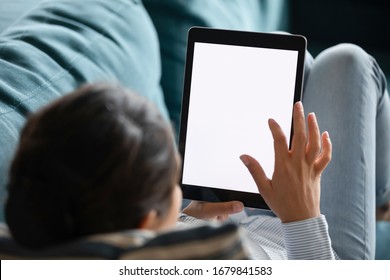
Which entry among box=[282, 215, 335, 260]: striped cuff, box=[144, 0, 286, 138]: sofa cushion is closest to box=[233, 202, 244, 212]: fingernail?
box=[282, 215, 335, 260]: striped cuff

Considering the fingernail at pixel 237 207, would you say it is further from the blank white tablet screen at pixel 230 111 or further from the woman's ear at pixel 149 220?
the woman's ear at pixel 149 220

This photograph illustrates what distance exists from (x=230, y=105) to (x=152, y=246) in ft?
1.35

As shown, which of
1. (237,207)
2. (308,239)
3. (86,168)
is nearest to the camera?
(86,168)

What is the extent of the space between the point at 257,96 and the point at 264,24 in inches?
27.7

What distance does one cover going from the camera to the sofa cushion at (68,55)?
2.73 ft

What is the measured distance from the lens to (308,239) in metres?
0.70

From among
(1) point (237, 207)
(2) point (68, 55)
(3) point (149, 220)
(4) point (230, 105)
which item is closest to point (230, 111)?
(4) point (230, 105)

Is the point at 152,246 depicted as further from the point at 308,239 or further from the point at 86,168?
the point at 308,239

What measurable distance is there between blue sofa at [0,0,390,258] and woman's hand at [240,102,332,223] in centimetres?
30

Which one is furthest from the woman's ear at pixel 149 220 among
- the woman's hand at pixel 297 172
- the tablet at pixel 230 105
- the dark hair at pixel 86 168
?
the tablet at pixel 230 105

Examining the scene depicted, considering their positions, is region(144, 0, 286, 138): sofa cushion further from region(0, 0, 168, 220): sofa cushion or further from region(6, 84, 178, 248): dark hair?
region(6, 84, 178, 248): dark hair

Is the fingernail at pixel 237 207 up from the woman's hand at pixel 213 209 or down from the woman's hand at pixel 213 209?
up
